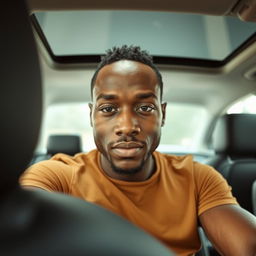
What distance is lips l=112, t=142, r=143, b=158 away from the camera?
3.24 feet

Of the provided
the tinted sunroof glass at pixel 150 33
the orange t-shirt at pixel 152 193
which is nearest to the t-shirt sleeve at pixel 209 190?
the orange t-shirt at pixel 152 193

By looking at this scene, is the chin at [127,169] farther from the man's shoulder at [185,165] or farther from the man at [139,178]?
the man's shoulder at [185,165]

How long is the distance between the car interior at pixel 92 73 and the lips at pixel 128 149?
0.26m

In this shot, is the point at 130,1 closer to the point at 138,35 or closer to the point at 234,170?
the point at 234,170

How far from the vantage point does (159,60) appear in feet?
8.92

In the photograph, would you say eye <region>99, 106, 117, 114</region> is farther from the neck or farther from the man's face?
the neck

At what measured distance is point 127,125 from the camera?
99cm

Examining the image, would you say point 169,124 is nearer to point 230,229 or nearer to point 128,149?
point 230,229

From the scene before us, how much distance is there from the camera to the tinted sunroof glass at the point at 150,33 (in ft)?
8.60

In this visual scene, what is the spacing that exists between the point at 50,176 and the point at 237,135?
1.63 metres

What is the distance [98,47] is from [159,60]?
0.58 m

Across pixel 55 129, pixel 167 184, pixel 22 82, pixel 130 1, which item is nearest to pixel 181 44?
pixel 55 129

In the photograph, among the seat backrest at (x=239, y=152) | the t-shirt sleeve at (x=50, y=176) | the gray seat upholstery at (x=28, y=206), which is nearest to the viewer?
the gray seat upholstery at (x=28, y=206)

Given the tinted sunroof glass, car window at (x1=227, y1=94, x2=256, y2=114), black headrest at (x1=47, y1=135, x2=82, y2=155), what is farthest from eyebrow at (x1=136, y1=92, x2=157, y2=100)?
car window at (x1=227, y1=94, x2=256, y2=114)
